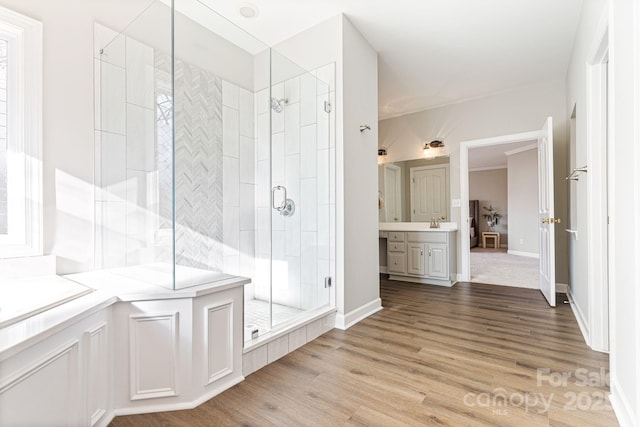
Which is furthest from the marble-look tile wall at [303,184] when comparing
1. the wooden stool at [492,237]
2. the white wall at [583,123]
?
the wooden stool at [492,237]

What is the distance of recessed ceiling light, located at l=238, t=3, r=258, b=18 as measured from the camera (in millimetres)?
2592

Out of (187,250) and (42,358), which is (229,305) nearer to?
(42,358)

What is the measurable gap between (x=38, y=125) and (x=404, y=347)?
2726mm

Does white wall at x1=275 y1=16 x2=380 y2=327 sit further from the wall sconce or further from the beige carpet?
the beige carpet

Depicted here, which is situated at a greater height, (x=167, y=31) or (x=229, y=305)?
(x=167, y=31)

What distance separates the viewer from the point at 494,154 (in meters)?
7.68

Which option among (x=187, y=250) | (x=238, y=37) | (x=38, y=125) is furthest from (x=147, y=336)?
(x=238, y=37)

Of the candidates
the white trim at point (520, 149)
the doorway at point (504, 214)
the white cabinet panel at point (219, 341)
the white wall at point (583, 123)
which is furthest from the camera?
the white trim at point (520, 149)

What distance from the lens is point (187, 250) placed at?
2527mm

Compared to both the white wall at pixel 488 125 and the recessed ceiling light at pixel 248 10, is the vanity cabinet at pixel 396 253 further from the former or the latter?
the recessed ceiling light at pixel 248 10

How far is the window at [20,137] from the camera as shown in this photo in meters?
1.75

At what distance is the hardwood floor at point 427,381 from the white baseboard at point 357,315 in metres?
0.07

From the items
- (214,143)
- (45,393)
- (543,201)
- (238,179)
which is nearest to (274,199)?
(238,179)

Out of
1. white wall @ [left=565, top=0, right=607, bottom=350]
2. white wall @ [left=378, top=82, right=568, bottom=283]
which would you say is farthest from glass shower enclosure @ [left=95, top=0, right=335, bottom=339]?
white wall @ [left=378, top=82, right=568, bottom=283]
